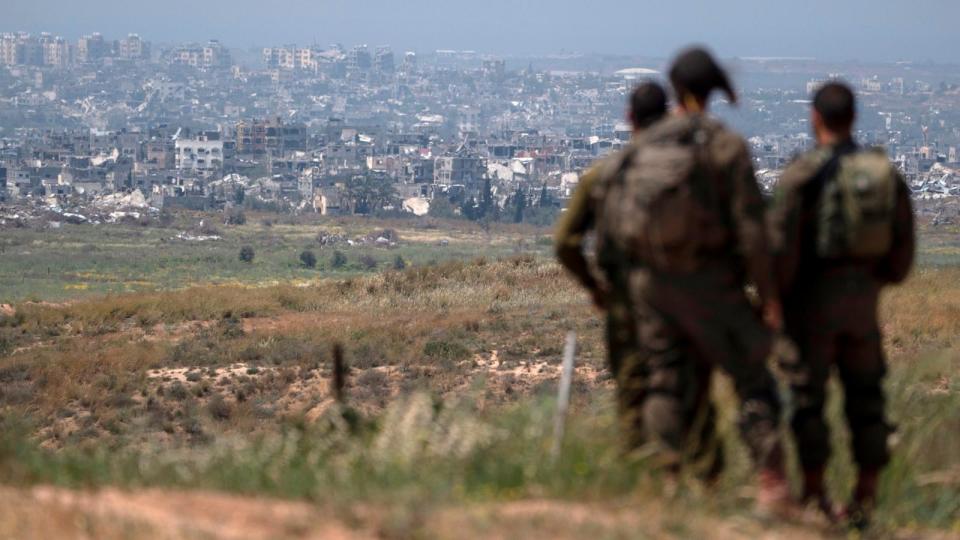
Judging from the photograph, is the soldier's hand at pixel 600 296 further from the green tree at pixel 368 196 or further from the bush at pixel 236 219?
the green tree at pixel 368 196

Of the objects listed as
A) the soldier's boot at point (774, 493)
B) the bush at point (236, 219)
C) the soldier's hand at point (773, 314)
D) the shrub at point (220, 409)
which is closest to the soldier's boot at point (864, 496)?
the soldier's boot at point (774, 493)

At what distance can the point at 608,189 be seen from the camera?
18.7ft

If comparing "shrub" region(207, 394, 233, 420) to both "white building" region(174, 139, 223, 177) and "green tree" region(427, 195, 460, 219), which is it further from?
"white building" region(174, 139, 223, 177)

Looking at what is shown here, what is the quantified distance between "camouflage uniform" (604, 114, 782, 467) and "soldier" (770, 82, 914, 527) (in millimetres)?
199

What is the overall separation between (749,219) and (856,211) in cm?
43

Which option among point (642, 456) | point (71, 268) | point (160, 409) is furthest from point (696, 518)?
point (71, 268)

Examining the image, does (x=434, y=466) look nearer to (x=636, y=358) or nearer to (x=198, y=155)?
(x=636, y=358)

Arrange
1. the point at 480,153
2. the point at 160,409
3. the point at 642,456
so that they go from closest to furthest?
1. the point at 642,456
2. the point at 160,409
3. the point at 480,153

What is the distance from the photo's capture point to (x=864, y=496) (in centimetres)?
583

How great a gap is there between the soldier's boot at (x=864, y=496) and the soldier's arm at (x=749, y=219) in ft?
2.72

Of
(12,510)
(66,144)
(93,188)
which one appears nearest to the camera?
(12,510)

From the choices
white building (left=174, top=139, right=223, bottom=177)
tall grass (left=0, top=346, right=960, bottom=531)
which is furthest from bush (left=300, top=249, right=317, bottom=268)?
white building (left=174, top=139, right=223, bottom=177)

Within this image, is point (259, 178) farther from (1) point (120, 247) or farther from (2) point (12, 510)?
(2) point (12, 510)

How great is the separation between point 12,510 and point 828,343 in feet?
8.70
